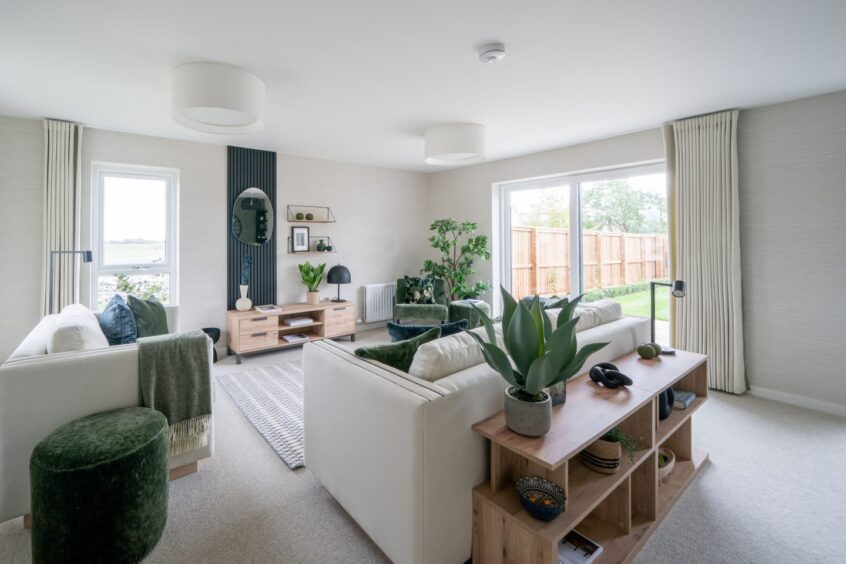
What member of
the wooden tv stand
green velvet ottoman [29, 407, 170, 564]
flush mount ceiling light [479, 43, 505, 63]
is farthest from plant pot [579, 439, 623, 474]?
the wooden tv stand

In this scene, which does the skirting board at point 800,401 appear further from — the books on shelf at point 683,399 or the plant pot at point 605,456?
the plant pot at point 605,456

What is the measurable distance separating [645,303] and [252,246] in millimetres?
4615

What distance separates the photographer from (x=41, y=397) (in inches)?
68.3

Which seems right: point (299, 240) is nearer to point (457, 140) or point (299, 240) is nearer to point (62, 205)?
point (62, 205)

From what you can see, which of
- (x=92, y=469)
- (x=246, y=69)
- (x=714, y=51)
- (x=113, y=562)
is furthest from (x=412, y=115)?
(x=113, y=562)

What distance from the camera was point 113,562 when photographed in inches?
59.6

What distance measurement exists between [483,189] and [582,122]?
1973 millimetres

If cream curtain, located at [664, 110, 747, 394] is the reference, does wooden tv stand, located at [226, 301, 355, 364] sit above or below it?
below

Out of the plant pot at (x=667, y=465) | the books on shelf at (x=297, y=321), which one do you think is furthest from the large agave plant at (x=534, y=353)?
the books on shelf at (x=297, y=321)

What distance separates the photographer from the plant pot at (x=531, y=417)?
134 centimetres

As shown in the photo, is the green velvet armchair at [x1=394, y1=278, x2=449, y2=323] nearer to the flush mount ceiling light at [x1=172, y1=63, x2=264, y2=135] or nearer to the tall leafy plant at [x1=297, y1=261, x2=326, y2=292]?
the tall leafy plant at [x1=297, y1=261, x2=326, y2=292]

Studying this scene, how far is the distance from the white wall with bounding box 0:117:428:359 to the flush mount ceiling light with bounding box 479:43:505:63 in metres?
3.38

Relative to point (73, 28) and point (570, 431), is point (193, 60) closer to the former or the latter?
point (73, 28)

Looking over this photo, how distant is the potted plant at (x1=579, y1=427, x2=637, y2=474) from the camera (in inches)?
61.6
